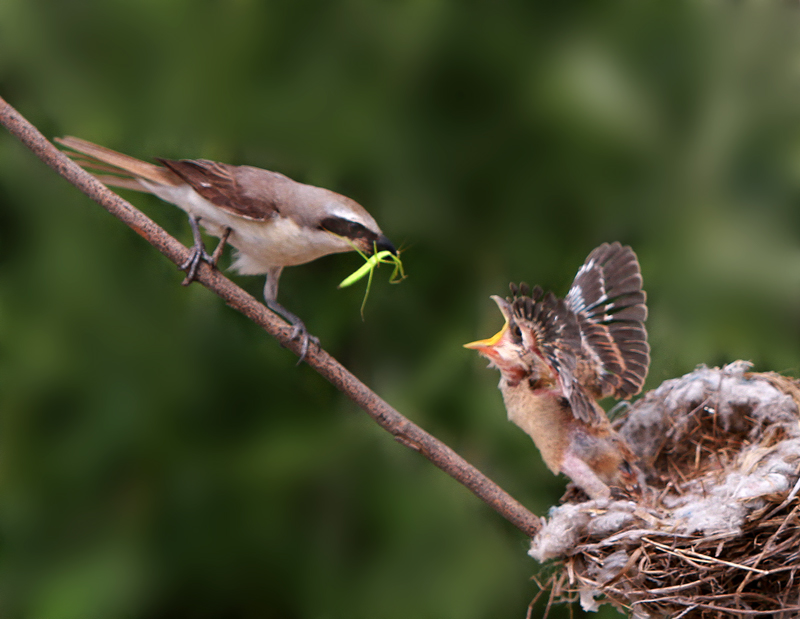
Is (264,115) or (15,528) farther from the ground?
(264,115)

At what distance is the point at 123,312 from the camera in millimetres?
1369

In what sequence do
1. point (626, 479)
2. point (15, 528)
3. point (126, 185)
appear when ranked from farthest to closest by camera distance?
point (15, 528)
point (626, 479)
point (126, 185)

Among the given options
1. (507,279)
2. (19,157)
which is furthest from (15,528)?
(507,279)

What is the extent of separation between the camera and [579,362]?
1.16 m

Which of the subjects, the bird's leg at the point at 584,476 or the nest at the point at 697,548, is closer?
the nest at the point at 697,548

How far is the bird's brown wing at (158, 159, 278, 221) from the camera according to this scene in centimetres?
94

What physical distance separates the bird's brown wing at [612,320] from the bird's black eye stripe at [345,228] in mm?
446

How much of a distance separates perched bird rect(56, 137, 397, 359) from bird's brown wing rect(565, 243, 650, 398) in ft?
1.49

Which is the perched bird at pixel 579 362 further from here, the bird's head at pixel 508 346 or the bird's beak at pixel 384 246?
the bird's beak at pixel 384 246

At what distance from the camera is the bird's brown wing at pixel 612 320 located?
1.20 m

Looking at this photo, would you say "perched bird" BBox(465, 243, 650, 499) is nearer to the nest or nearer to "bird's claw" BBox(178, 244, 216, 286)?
the nest

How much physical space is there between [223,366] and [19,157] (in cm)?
54

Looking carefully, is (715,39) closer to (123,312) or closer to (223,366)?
(223,366)

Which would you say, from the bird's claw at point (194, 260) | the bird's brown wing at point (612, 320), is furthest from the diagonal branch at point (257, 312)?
the bird's brown wing at point (612, 320)
